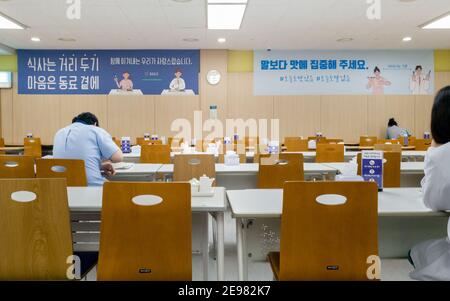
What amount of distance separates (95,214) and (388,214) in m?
1.52

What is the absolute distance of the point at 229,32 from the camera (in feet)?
27.1

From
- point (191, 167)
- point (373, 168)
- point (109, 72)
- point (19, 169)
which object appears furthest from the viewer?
point (109, 72)

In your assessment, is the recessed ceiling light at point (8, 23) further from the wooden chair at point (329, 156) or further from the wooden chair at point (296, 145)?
the wooden chair at point (329, 156)

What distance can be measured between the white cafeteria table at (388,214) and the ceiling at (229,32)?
464 cm

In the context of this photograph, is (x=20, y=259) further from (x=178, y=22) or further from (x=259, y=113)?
(x=259, y=113)

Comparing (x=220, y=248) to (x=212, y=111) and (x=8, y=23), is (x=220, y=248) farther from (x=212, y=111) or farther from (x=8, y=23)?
(x=212, y=111)

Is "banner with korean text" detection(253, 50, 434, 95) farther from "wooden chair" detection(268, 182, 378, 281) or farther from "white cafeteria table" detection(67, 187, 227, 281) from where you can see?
"wooden chair" detection(268, 182, 378, 281)

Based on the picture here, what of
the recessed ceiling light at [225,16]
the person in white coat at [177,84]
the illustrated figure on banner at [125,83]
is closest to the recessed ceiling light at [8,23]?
the illustrated figure on banner at [125,83]

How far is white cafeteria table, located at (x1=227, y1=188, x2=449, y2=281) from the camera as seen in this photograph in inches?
72.7

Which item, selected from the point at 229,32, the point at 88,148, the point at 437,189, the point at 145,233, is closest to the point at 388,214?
the point at 437,189

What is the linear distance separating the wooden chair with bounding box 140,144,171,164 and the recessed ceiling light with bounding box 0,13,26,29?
4.13 meters

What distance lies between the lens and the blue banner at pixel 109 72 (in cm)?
1009

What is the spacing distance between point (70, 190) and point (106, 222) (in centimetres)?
95
